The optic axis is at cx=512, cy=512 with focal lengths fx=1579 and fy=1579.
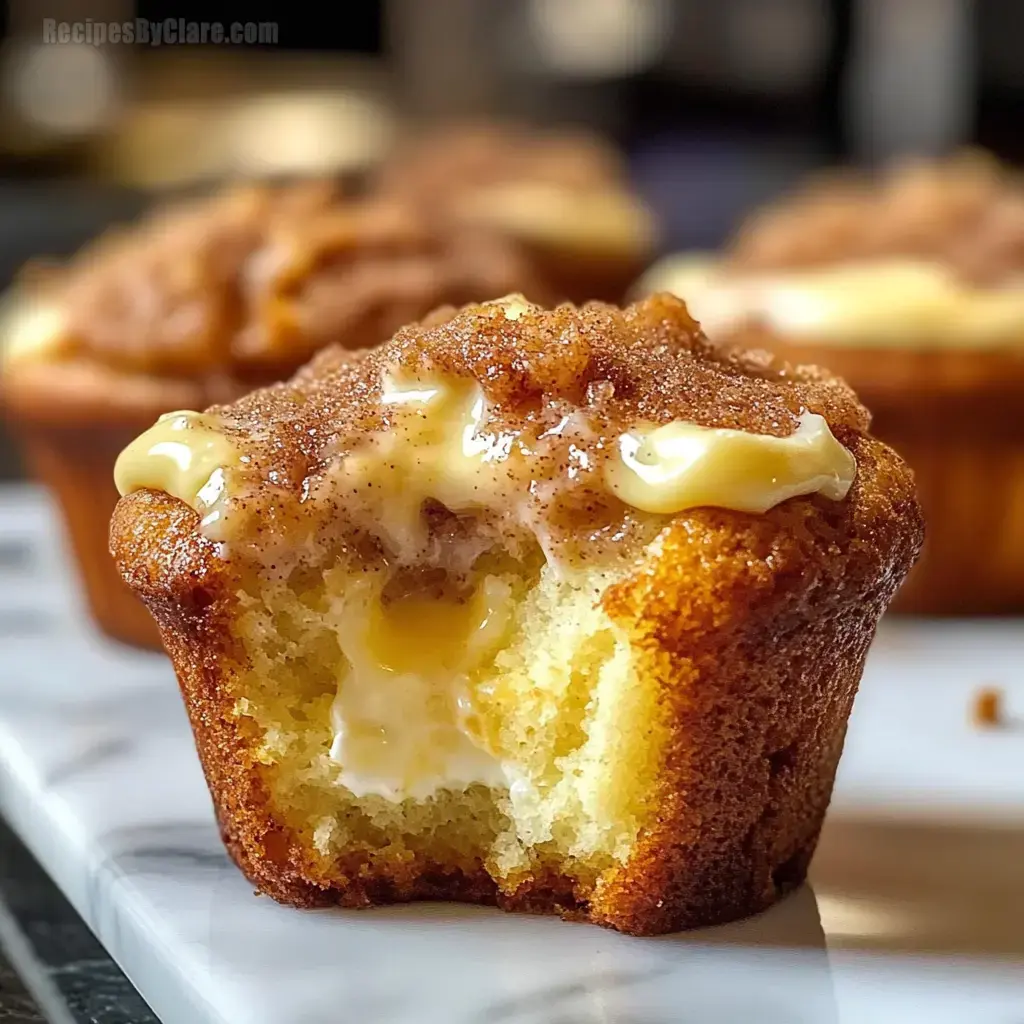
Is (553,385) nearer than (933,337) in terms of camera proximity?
Yes

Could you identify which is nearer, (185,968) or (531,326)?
(185,968)

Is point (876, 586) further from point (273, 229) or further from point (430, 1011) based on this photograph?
point (273, 229)

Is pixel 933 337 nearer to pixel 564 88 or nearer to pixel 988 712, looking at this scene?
pixel 988 712

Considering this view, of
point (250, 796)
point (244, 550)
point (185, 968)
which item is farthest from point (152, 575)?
point (185, 968)

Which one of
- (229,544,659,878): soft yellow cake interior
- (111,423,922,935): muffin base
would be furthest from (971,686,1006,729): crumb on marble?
(229,544,659,878): soft yellow cake interior

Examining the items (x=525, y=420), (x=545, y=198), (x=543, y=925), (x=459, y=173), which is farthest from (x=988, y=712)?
(x=459, y=173)

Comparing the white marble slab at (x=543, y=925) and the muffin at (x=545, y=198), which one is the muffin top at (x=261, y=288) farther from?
the white marble slab at (x=543, y=925)

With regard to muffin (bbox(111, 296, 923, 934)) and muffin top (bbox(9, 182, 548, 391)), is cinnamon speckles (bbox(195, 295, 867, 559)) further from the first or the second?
muffin top (bbox(9, 182, 548, 391))
